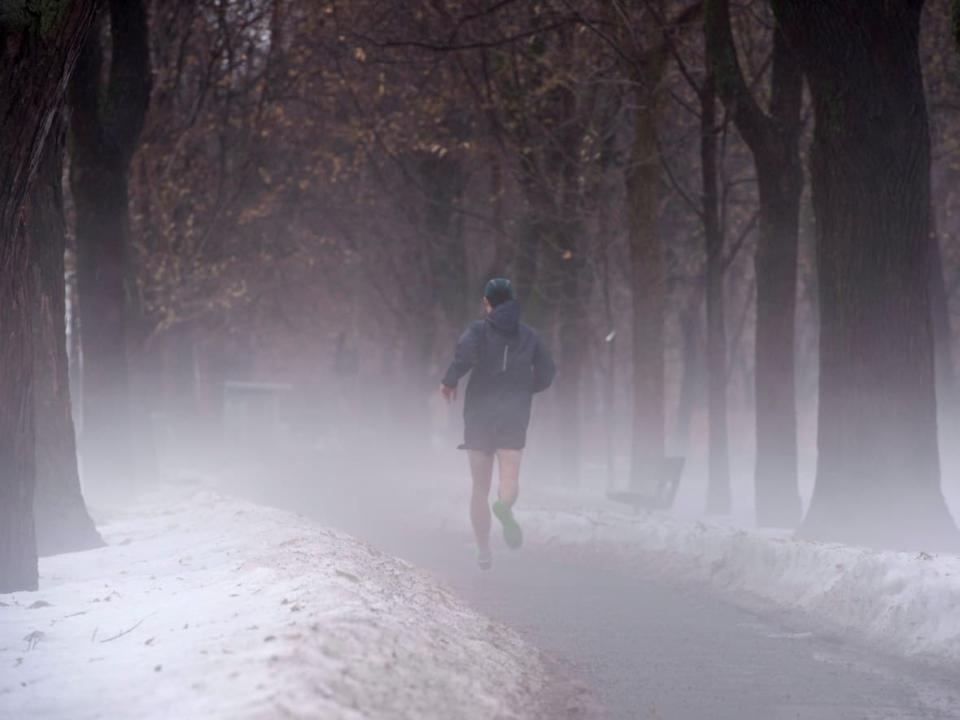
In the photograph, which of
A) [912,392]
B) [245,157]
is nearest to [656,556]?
[912,392]

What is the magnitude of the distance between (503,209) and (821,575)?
2190 centimetres

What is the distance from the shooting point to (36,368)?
13.3m

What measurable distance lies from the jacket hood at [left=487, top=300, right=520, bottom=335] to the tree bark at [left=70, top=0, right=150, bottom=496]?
332 inches

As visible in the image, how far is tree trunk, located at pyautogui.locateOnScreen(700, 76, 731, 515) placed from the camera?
68.3 ft

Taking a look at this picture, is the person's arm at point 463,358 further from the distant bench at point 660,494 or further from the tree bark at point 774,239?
the distant bench at point 660,494

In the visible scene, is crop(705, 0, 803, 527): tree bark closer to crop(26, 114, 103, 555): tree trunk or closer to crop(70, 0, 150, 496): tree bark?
crop(70, 0, 150, 496): tree bark

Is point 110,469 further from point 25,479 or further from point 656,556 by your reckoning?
point 25,479

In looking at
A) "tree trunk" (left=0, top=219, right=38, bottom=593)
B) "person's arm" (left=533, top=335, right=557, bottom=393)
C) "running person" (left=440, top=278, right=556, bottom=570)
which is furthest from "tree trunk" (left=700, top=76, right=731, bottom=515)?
"tree trunk" (left=0, top=219, right=38, bottom=593)

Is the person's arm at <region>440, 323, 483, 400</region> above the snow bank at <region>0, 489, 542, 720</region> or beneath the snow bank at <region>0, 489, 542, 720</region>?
above

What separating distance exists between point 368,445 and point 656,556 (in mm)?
33426

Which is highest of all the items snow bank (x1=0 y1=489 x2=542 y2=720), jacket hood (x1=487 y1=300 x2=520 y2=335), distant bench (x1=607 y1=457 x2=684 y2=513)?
jacket hood (x1=487 y1=300 x2=520 y2=335)

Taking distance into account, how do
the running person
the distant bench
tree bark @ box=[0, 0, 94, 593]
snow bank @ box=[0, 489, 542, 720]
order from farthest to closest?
the distant bench < the running person < tree bark @ box=[0, 0, 94, 593] < snow bank @ box=[0, 489, 542, 720]

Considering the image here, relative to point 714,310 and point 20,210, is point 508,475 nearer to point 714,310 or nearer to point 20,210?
point 20,210

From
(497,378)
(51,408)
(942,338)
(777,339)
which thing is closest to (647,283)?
(777,339)
